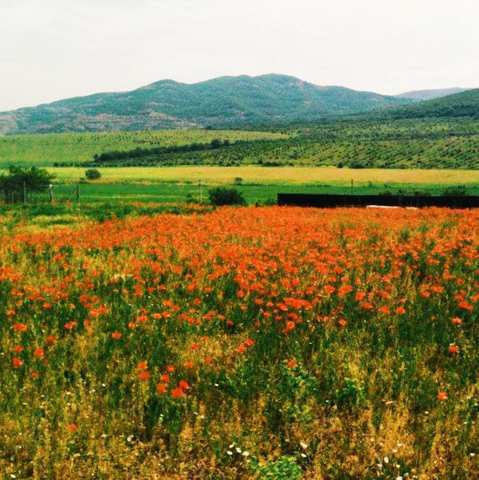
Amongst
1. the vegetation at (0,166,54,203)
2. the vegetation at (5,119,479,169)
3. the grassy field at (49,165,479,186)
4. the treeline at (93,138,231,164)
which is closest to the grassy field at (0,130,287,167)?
the vegetation at (5,119,479,169)

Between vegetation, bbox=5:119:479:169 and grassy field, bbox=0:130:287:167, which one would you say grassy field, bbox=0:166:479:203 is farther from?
grassy field, bbox=0:130:287:167

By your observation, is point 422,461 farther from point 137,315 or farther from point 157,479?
point 137,315

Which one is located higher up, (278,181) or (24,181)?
(24,181)

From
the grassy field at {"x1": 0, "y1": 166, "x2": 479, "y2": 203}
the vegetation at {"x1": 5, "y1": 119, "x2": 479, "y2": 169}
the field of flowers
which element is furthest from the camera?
the vegetation at {"x1": 5, "y1": 119, "x2": 479, "y2": 169}

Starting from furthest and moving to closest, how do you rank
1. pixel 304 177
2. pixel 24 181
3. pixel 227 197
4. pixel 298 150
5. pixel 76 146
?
pixel 76 146 → pixel 298 150 → pixel 304 177 → pixel 24 181 → pixel 227 197

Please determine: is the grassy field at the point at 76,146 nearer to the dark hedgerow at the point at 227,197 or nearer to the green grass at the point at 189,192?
the green grass at the point at 189,192

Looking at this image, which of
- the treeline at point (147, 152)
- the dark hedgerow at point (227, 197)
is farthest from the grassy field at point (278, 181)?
the treeline at point (147, 152)

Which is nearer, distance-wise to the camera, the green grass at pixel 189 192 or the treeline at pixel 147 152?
the green grass at pixel 189 192

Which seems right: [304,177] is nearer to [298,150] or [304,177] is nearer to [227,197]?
[227,197]

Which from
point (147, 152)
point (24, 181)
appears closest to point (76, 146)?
point (147, 152)

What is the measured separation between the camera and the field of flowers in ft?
12.7

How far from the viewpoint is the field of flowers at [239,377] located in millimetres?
3879

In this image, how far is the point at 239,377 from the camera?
15.8 feet

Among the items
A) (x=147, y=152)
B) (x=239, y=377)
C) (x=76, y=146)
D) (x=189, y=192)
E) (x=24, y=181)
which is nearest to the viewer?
(x=239, y=377)
